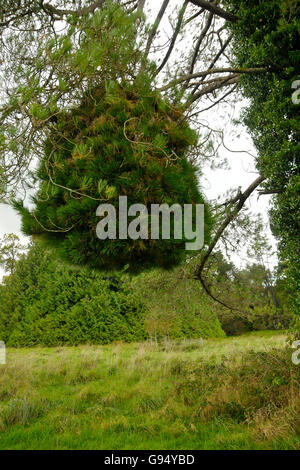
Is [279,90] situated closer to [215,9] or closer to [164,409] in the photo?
[215,9]

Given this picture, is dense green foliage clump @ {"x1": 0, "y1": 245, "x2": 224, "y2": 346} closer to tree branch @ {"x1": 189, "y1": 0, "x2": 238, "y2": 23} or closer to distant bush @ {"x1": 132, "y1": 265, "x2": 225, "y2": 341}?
distant bush @ {"x1": 132, "y1": 265, "x2": 225, "y2": 341}

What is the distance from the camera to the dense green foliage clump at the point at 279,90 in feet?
11.0

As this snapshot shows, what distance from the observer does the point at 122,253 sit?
2205 millimetres

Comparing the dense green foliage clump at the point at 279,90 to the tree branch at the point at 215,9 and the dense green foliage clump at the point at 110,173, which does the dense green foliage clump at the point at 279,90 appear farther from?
the dense green foliage clump at the point at 110,173

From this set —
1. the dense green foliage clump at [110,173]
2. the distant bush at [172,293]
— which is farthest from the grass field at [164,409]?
the dense green foliage clump at [110,173]

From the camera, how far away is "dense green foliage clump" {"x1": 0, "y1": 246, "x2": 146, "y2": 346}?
11.1 m

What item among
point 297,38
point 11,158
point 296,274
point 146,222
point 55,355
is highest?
point 297,38

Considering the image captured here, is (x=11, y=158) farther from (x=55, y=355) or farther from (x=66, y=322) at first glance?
(x=66, y=322)

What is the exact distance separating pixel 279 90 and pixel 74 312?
9388 mm

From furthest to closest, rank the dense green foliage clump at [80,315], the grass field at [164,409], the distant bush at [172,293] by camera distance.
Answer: the dense green foliage clump at [80,315], the distant bush at [172,293], the grass field at [164,409]

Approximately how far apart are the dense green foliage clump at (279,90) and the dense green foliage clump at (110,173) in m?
1.53

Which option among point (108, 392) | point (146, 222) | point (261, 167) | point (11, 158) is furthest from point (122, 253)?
point (108, 392)

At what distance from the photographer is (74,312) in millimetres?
11070
